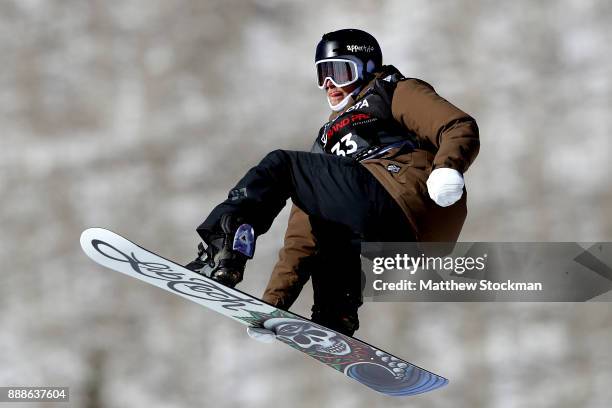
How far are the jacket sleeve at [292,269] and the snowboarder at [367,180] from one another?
0.71 ft

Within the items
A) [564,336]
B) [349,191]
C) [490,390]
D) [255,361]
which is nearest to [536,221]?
[564,336]

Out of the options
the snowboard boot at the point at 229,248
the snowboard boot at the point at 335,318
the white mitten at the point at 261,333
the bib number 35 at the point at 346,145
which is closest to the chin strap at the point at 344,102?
the bib number 35 at the point at 346,145

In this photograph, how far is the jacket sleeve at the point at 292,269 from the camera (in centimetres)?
588

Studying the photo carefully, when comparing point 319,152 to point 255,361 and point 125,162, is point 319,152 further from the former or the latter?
point 125,162

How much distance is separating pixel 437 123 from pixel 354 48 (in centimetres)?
88

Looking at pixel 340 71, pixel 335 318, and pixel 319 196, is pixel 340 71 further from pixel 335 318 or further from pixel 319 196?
pixel 335 318

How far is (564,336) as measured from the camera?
1683 centimetres

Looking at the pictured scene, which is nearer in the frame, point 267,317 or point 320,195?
point 320,195

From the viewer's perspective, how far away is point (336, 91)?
5.82m

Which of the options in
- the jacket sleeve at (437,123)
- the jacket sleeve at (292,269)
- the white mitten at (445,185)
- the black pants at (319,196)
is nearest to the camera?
the white mitten at (445,185)

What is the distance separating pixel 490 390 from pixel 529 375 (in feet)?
3.35

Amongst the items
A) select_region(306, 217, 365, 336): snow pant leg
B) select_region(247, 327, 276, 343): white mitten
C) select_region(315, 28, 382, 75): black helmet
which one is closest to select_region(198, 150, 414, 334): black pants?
select_region(306, 217, 365, 336): snow pant leg

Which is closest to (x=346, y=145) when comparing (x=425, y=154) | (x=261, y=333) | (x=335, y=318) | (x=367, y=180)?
(x=367, y=180)

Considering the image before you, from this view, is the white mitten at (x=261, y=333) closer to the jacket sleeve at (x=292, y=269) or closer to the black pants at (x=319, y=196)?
the jacket sleeve at (x=292, y=269)
